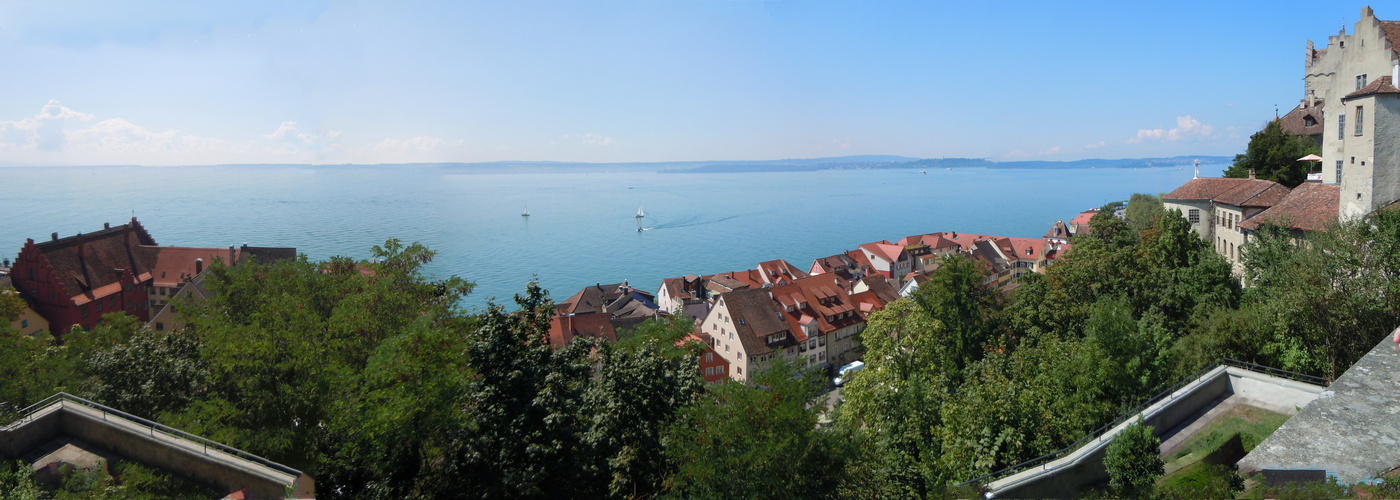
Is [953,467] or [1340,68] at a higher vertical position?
[1340,68]

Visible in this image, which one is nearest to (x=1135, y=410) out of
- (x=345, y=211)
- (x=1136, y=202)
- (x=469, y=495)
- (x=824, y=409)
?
(x=824, y=409)

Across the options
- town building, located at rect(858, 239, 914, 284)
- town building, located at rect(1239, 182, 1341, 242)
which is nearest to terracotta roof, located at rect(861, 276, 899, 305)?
town building, located at rect(858, 239, 914, 284)

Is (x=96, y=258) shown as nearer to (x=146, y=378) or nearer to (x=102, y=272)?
(x=102, y=272)

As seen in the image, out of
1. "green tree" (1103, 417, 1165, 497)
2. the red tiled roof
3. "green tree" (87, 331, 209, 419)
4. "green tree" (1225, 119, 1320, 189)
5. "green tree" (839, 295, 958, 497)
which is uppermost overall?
the red tiled roof

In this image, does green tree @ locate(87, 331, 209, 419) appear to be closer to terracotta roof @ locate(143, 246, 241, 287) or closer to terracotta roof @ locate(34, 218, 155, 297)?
terracotta roof @ locate(34, 218, 155, 297)

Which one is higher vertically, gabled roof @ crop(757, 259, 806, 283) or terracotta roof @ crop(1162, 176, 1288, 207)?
terracotta roof @ crop(1162, 176, 1288, 207)

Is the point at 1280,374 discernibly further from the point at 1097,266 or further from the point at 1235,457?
the point at 1097,266
